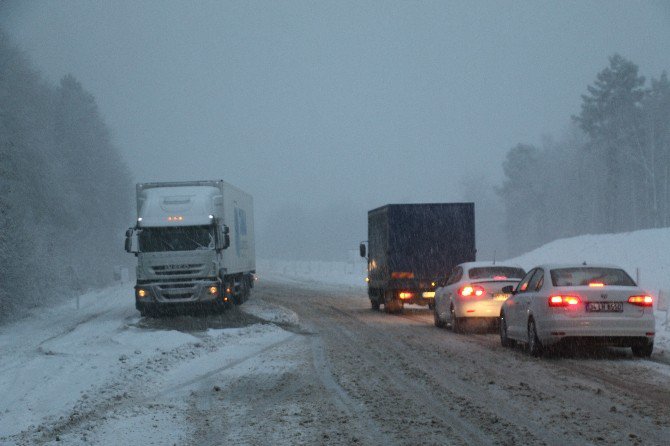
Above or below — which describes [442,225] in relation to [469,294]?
above

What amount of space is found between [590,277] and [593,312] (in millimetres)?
818

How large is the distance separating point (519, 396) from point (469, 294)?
8472 millimetres

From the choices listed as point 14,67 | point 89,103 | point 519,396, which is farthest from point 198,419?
point 89,103

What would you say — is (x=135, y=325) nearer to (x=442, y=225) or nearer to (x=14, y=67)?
(x=442, y=225)

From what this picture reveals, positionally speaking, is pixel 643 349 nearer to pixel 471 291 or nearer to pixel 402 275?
pixel 471 291

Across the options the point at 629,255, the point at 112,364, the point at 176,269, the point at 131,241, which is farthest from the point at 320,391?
the point at 629,255

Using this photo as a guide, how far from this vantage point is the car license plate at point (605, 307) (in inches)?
493

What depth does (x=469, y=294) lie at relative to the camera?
17516 millimetres

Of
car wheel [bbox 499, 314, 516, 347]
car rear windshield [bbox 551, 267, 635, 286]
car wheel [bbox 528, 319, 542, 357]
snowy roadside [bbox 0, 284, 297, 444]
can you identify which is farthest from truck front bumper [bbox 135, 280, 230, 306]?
car rear windshield [bbox 551, 267, 635, 286]

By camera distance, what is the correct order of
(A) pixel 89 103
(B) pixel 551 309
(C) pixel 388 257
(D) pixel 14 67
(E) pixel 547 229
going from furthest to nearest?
1. (E) pixel 547 229
2. (A) pixel 89 103
3. (D) pixel 14 67
4. (C) pixel 388 257
5. (B) pixel 551 309

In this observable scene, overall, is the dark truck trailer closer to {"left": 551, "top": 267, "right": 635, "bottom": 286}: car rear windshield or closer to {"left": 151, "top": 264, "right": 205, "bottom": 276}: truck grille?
{"left": 151, "top": 264, "right": 205, "bottom": 276}: truck grille

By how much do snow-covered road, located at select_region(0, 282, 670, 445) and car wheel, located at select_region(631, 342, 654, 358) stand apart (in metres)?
0.18

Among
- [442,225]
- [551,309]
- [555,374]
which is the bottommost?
[555,374]

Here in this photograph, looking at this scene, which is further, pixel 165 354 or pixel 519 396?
pixel 165 354
